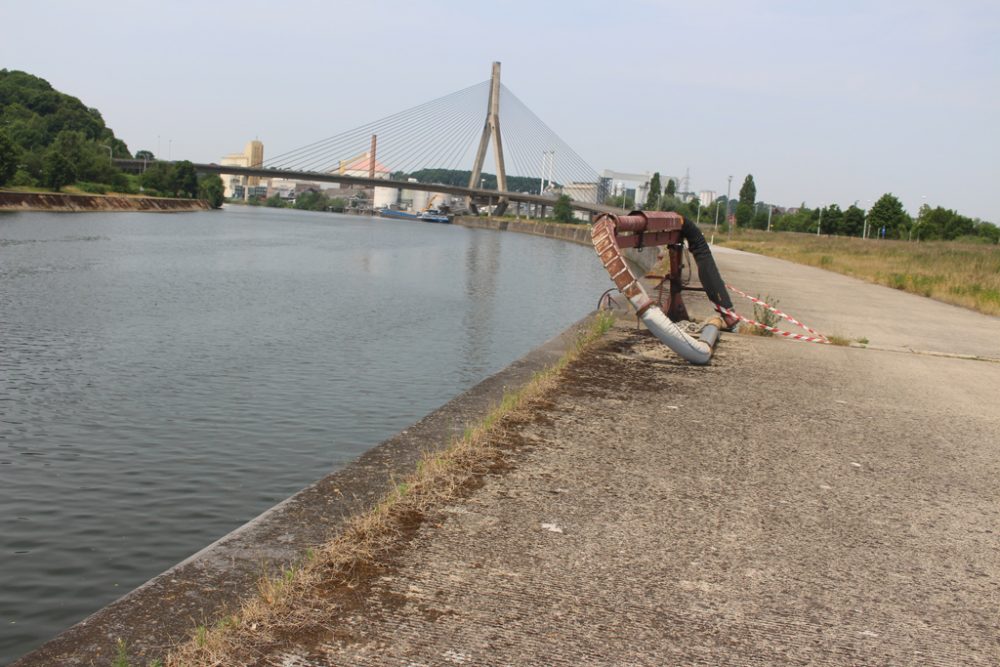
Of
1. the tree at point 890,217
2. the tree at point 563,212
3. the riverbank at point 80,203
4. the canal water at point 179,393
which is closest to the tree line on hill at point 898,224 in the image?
the tree at point 890,217

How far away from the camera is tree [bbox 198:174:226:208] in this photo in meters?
120

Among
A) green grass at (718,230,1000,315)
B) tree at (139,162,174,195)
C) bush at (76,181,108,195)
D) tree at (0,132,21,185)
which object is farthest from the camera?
tree at (139,162,174,195)

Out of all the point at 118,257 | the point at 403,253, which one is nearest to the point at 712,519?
the point at 118,257

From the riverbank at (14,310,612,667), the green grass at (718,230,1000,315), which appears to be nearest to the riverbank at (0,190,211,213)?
the green grass at (718,230,1000,315)

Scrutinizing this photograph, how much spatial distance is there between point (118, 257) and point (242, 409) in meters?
25.7

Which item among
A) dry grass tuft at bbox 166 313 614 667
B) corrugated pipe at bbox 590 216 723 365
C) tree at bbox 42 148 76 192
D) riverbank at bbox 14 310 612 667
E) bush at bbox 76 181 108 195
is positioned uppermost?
tree at bbox 42 148 76 192

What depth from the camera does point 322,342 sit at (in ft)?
51.3

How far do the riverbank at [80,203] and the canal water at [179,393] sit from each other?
144 feet

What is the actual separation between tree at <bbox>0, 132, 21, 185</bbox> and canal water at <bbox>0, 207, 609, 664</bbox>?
41.6 m

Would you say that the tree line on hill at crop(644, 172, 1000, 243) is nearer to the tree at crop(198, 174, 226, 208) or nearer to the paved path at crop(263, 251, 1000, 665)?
the tree at crop(198, 174, 226, 208)

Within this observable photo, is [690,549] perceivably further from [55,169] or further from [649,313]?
[55,169]

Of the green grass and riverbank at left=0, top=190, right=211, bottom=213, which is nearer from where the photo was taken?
the green grass

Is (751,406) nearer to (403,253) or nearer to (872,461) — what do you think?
(872,461)

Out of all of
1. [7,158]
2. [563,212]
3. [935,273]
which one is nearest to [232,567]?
[935,273]
